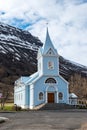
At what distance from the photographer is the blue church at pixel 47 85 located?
62.4 meters

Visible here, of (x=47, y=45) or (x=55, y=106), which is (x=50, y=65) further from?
(x=55, y=106)

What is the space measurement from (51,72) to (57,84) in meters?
2.57

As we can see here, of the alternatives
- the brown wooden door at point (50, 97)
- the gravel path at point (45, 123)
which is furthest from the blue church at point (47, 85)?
the gravel path at point (45, 123)

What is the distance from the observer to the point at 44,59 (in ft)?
212

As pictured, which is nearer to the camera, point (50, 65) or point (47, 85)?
point (47, 85)

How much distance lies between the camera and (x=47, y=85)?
63125 mm

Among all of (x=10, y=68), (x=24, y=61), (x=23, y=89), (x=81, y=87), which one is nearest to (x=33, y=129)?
(x=23, y=89)

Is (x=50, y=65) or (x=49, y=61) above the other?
(x=49, y=61)

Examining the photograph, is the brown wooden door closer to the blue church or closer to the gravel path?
the blue church

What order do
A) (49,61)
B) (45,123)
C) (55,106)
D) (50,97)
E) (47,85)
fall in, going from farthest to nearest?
(49,61) → (47,85) → (50,97) → (55,106) → (45,123)

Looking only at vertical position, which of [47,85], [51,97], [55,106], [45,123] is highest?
[47,85]

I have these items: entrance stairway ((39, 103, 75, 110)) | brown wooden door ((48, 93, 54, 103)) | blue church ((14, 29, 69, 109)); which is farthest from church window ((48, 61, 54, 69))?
entrance stairway ((39, 103, 75, 110))

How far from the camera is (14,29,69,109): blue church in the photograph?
6244 centimetres

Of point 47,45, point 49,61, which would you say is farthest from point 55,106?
point 47,45
